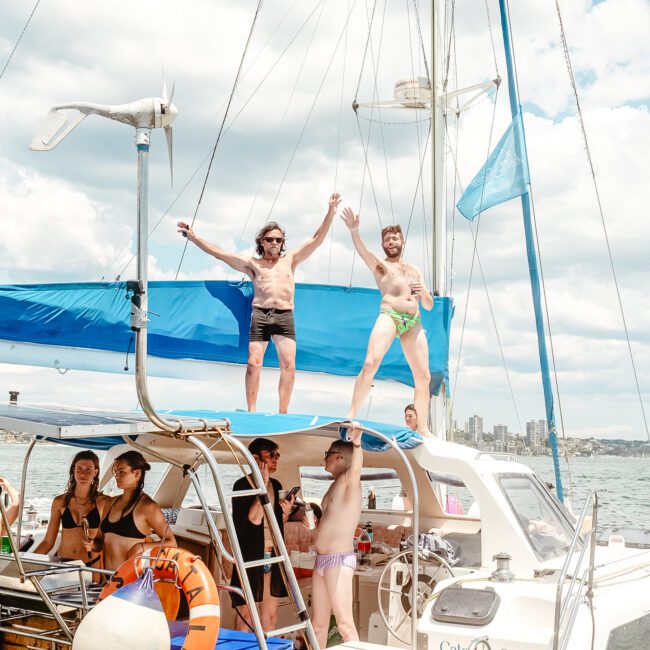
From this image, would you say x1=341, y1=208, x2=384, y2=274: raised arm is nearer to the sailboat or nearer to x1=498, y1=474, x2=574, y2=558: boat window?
the sailboat

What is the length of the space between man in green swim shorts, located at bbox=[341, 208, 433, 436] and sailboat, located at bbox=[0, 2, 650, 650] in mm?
692

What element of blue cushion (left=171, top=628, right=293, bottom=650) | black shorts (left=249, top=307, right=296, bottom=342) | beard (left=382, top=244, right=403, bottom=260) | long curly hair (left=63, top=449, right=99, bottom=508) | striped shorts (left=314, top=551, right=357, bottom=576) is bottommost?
blue cushion (left=171, top=628, right=293, bottom=650)

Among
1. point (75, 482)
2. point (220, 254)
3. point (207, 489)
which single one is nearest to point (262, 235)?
point (220, 254)

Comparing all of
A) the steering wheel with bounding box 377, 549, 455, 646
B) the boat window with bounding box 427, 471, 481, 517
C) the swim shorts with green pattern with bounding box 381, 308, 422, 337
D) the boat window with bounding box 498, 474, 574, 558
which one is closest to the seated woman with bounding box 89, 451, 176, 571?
the steering wheel with bounding box 377, 549, 455, 646

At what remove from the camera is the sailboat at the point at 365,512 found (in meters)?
4.20

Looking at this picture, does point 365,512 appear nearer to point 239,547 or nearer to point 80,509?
point 80,509

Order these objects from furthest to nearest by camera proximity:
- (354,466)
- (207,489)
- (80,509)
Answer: (207,489) < (80,509) < (354,466)

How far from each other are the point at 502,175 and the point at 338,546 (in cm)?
633

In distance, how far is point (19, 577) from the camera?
15.7 feet

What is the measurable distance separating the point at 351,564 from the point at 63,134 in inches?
121

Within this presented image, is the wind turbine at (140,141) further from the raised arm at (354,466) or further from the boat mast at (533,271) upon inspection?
the boat mast at (533,271)

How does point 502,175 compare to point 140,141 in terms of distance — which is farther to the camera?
point 502,175

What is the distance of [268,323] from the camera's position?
25.3ft

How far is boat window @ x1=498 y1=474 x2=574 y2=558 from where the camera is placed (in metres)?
5.55
